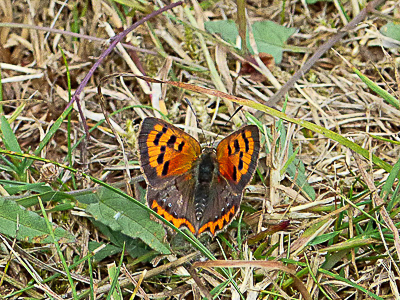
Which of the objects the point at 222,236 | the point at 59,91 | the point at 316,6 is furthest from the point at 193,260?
the point at 316,6

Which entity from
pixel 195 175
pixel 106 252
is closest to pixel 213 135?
pixel 195 175

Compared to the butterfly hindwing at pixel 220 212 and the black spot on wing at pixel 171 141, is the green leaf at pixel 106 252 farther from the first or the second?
the black spot on wing at pixel 171 141

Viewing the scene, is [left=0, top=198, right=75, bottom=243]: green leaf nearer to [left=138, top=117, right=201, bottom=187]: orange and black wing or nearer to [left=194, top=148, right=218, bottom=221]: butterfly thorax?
[left=138, top=117, right=201, bottom=187]: orange and black wing

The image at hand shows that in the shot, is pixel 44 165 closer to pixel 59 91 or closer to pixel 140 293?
pixel 59 91

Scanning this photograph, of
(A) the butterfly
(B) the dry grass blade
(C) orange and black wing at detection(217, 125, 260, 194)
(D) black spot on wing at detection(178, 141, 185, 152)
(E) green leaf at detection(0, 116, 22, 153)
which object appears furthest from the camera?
(E) green leaf at detection(0, 116, 22, 153)

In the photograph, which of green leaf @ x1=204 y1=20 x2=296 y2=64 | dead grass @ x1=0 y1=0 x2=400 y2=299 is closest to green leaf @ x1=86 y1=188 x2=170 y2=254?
dead grass @ x1=0 y1=0 x2=400 y2=299

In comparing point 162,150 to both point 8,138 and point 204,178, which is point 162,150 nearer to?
point 204,178

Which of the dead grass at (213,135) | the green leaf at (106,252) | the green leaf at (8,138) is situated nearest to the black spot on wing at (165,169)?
the dead grass at (213,135)
